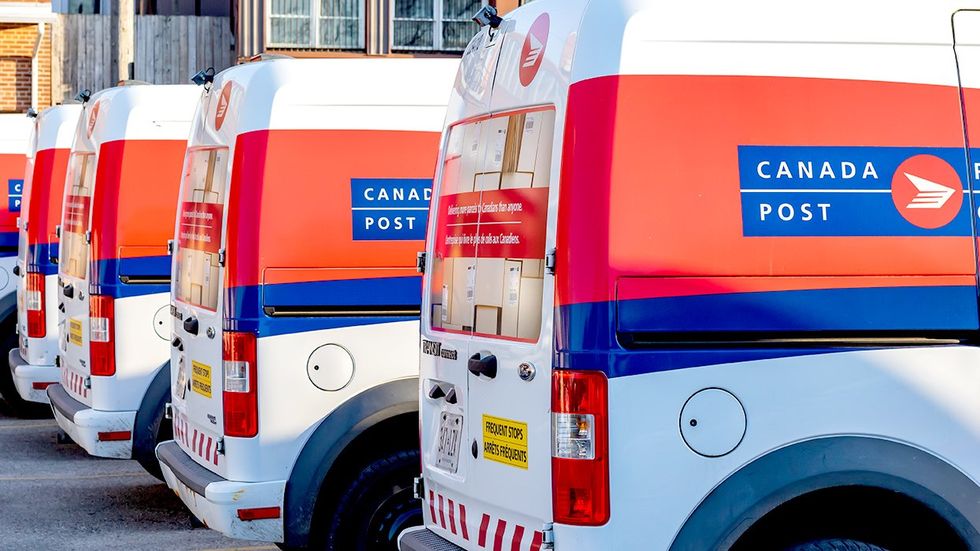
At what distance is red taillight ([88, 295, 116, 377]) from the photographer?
8938 millimetres

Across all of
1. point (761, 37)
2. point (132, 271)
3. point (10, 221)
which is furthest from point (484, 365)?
point (10, 221)

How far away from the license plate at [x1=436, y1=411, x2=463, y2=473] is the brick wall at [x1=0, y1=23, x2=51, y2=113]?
69.3ft

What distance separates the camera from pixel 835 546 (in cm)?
450

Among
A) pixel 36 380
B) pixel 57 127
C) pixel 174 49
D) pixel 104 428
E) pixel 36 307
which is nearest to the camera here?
pixel 104 428

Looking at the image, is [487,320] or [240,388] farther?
[240,388]

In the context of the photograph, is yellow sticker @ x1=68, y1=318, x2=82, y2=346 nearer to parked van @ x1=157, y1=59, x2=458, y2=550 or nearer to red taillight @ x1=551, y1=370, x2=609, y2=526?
parked van @ x1=157, y1=59, x2=458, y2=550

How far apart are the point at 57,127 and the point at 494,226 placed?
8074mm

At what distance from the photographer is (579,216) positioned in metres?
4.34

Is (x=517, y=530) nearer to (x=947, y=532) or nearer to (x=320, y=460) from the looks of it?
(x=947, y=532)

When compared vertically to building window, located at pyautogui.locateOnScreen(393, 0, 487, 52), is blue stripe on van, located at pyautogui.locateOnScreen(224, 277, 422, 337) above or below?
below

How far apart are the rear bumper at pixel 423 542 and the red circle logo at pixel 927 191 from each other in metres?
1.83

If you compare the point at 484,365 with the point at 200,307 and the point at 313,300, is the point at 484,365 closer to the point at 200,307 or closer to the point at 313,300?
the point at 313,300

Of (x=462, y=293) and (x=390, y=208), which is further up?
(x=390, y=208)

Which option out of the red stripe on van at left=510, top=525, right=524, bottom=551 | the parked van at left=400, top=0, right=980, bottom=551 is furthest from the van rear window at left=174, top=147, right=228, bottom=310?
the parked van at left=400, top=0, right=980, bottom=551
